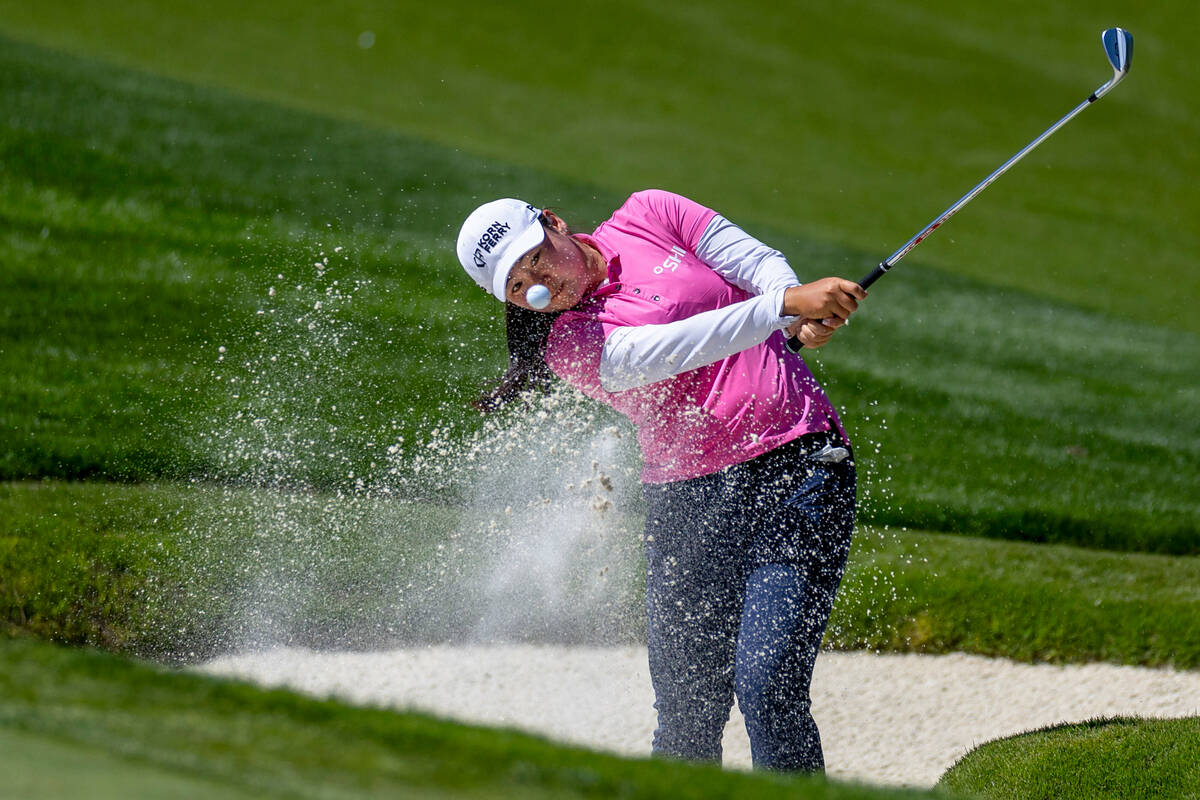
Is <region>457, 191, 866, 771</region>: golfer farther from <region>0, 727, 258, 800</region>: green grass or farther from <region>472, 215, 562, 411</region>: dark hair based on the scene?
<region>0, 727, 258, 800</region>: green grass

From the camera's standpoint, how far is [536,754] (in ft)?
7.91

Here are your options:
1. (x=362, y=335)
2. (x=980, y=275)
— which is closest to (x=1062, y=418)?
(x=980, y=275)

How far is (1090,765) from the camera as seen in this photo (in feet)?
14.5

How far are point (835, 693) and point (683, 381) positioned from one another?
2.21 meters

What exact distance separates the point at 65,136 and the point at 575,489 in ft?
20.5

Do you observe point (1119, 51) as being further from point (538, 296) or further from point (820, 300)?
point (538, 296)

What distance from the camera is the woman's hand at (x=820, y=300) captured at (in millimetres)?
3154

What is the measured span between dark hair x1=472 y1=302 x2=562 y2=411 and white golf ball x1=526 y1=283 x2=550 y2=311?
14 centimetres

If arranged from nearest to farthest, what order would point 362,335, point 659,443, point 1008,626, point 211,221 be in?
point 659,443 < point 1008,626 < point 362,335 < point 211,221

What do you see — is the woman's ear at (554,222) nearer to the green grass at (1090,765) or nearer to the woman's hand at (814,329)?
the woman's hand at (814,329)

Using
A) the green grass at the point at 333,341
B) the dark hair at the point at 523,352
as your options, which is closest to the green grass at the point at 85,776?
the dark hair at the point at 523,352

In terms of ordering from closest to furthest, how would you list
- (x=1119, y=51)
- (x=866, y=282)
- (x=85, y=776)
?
(x=85, y=776) → (x=866, y=282) → (x=1119, y=51)

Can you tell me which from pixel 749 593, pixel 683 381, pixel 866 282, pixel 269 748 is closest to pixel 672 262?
pixel 683 381

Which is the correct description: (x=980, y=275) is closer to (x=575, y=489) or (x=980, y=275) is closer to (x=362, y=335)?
(x=362, y=335)
